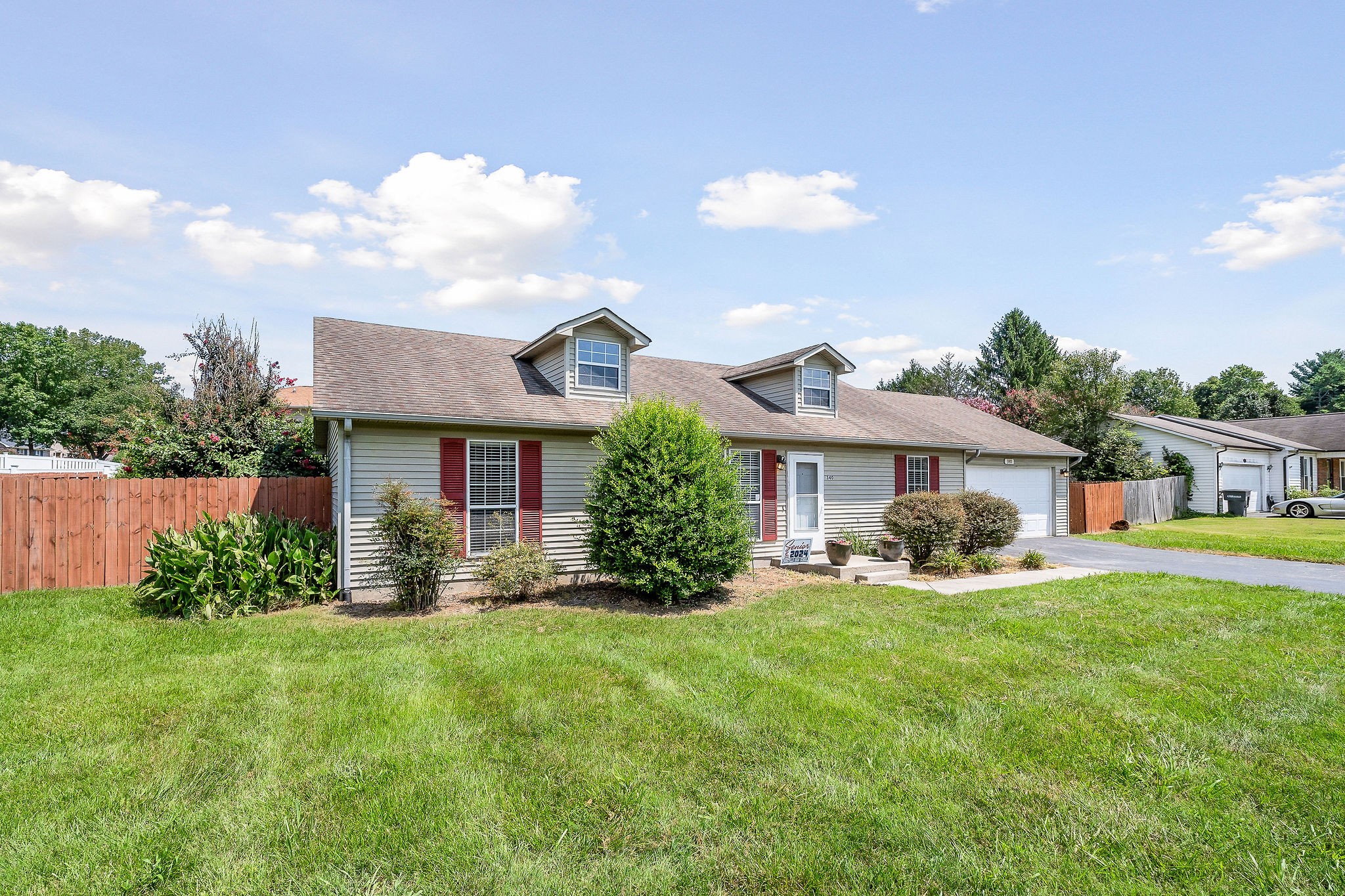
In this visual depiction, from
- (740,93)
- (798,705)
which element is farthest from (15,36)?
(798,705)

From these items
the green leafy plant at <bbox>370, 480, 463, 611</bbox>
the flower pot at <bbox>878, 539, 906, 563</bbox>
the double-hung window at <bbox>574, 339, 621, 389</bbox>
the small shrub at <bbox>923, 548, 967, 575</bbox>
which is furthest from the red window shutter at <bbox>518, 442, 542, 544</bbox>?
the small shrub at <bbox>923, 548, 967, 575</bbox>

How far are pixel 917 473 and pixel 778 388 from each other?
4206mm

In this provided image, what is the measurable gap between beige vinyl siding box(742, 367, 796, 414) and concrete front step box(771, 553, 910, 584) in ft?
13.3

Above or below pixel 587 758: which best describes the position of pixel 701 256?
above

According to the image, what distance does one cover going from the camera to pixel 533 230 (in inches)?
613

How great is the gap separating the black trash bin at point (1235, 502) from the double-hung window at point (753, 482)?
23573 millimetres

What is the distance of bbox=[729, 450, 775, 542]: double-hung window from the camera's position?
500 inches

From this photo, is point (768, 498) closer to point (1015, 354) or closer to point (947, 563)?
point (947, 563)

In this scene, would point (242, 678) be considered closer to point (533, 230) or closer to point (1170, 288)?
point (533, 230)

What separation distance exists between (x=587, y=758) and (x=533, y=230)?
14.1 m

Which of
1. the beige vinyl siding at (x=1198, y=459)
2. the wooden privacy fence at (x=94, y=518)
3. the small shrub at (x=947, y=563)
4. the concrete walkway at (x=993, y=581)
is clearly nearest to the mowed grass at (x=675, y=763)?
the wooden privacy fence at (x=94, y=518)

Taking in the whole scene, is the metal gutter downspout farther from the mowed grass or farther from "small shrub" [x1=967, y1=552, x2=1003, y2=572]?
"small shrub" [x1=967, y1=552, x2=1003, y2=572]

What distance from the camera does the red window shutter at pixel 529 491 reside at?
34.1 ft

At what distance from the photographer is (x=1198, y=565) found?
1293 centimetres
